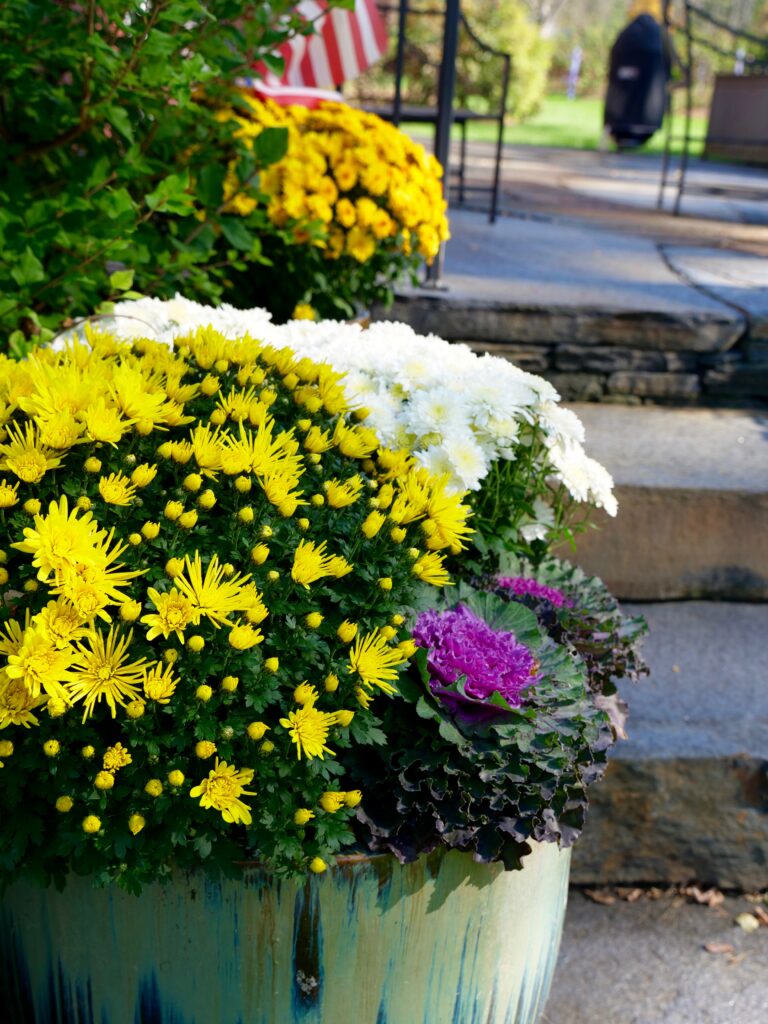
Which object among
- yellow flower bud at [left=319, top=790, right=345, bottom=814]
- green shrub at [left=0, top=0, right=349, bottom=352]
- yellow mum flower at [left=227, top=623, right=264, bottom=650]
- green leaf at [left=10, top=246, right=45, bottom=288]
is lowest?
yellow flower bud at [left=319, top=790, right=345, bottom=814]

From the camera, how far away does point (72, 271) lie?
2.08 m

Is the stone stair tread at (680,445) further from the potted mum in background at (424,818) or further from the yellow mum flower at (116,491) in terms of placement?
the yellow mum flower at (116,491)

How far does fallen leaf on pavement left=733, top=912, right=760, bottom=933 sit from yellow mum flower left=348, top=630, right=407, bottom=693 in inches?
51.6

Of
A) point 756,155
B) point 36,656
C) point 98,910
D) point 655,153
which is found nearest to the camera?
point 36,656

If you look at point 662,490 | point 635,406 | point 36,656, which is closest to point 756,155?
point 635,406

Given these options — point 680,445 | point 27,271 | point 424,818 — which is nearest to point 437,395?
point 424,818

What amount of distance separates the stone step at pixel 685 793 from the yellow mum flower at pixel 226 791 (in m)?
1.13

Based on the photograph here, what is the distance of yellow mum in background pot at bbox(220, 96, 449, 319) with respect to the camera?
2717 mm

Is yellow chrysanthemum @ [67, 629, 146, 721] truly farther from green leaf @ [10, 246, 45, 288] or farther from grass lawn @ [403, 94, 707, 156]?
grass lawn @ [403, 94, 707, 156]

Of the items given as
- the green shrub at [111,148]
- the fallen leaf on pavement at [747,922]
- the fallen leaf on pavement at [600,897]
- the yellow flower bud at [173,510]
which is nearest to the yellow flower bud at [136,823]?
the yellow flower bud at [173,510]

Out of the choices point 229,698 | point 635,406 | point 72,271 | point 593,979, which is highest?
point 72,271

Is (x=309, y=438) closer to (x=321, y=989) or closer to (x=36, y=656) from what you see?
(x=36, y=656)

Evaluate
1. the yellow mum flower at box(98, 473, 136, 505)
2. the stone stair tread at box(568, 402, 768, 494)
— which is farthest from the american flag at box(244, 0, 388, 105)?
the yellow mum flower at box(98, 473, 136, 505)

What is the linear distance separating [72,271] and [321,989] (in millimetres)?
1390
